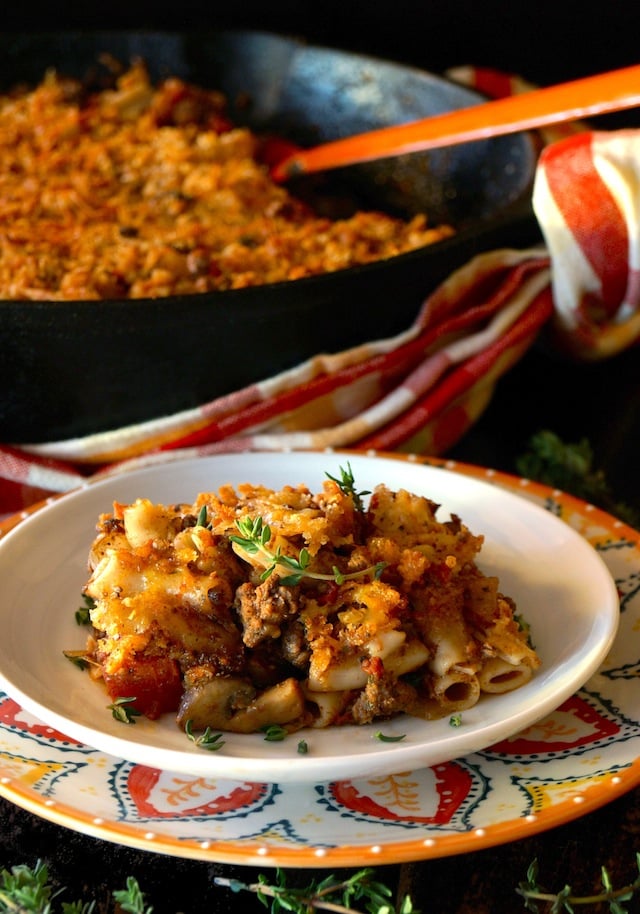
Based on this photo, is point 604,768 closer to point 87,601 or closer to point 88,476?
point 87,601

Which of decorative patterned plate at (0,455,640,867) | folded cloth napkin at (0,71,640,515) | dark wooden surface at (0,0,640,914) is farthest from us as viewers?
folded cloth napkin at (0,71,640,515)

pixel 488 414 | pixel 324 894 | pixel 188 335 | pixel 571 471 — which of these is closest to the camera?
pixel 324 894

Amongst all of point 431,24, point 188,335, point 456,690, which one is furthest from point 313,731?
point 431,24

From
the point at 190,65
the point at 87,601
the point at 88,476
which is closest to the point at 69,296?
the point at 88,476

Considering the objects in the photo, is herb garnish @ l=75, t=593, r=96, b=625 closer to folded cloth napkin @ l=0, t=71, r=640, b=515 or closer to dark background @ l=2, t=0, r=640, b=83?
folded cloth napkin @ l=0, t=71, r=640, b=515

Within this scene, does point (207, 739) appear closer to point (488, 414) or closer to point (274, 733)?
point (274, 733)

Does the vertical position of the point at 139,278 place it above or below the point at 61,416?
above

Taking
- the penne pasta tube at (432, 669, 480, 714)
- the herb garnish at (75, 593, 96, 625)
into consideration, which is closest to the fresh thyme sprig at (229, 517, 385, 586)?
the penne pasta tube at (432, 669, 480, 714)
